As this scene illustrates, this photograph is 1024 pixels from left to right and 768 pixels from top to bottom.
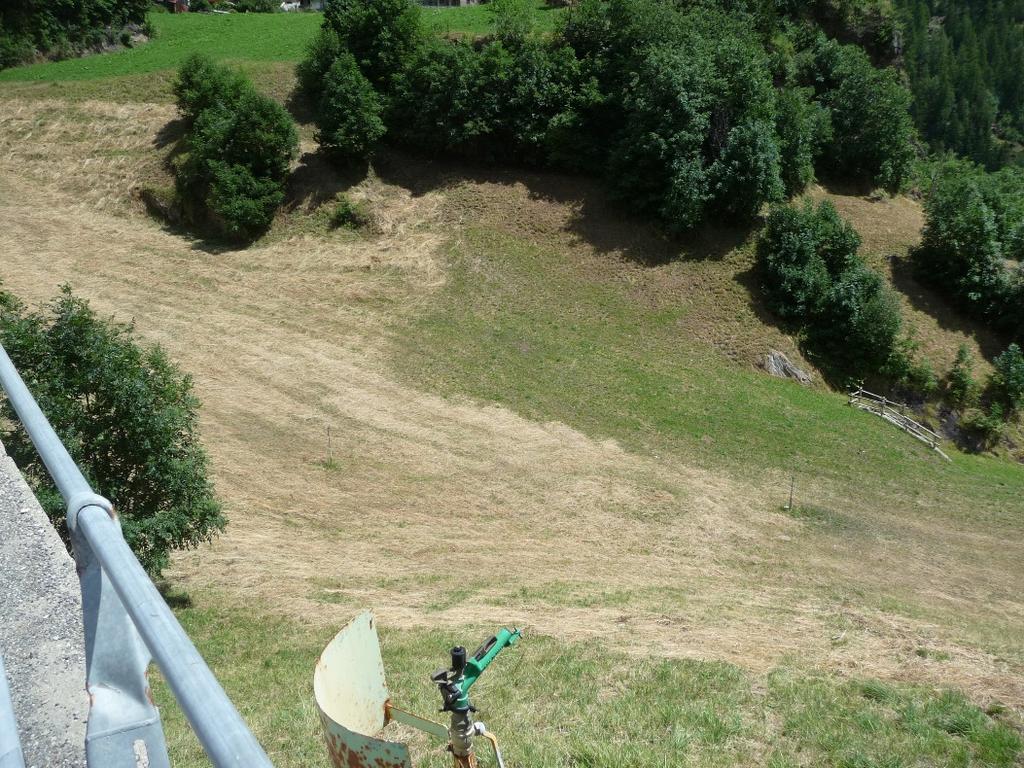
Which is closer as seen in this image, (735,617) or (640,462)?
(735,617)

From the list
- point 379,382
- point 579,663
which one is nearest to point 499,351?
point 379,382

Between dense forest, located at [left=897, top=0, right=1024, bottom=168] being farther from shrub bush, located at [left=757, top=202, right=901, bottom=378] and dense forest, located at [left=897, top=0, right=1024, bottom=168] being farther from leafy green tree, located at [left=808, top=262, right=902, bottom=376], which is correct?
leafy green tree, located at [left=808, top=262, right=902, bottom=376]

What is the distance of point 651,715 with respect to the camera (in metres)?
7.94

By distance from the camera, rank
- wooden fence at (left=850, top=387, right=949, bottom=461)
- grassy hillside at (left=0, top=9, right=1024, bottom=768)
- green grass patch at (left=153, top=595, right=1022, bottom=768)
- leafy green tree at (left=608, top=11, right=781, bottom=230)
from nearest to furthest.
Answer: green grass patch at (left=153, top=595, right=1022, bottom=768) < grassy hillside at (left=0, top=9, right=1024, bottom=768) < wooden fence at (left=850, top=387, right=949, bottom=461) < leafy green tree at (left=608, top=11, right=781, bottom=230)

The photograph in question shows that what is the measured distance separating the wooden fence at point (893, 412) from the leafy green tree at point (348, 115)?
69.8 ft

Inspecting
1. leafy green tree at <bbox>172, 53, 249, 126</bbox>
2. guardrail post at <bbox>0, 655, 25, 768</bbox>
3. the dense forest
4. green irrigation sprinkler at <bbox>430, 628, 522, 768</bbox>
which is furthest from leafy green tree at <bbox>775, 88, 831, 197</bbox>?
the dense forest

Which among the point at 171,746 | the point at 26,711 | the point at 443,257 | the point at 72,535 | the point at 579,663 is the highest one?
the point at 72,535

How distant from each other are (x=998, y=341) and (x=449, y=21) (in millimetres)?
29833

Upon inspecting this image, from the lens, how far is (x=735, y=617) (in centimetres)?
1403

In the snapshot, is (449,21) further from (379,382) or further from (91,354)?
(91,354)

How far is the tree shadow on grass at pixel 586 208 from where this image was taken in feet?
108

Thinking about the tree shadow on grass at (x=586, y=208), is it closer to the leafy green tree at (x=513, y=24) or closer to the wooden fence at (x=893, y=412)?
the leafy green tree at (x=513, y=24)

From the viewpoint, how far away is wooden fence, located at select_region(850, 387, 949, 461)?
2795 cm

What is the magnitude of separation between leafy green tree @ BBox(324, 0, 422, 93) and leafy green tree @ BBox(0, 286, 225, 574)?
26.0 meters
